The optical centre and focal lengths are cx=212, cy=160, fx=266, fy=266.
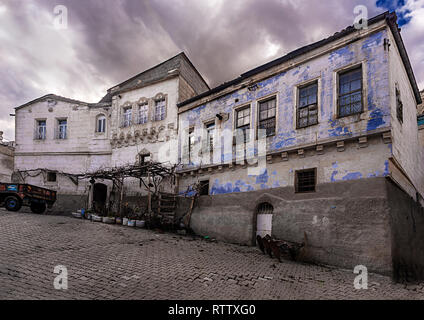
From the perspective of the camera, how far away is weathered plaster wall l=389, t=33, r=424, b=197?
31.2ft

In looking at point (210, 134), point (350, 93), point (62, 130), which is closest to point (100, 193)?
point (62, 130)

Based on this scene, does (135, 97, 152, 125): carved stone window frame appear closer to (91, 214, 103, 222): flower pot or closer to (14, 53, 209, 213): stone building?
(14, 53, 209, 213): stone building

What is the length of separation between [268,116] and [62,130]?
17758 mm

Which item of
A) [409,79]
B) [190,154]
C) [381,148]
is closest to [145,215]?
[190,154]

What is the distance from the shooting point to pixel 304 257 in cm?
967

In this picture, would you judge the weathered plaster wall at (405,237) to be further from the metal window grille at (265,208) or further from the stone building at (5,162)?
the stone building at (5,162)

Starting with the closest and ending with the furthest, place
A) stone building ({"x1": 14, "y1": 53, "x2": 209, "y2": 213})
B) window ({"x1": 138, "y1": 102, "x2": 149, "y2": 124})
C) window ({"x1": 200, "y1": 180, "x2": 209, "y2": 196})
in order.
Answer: window ({"x1": 200, "y1": 180, "x2": 209, "y2": 196}) → stone building ({"x1": 14, "y1": 53, "x2": 209, "y2": 213}) → window ({"x1": 138, "y1": 102, "x2": 149, "y2": 124})

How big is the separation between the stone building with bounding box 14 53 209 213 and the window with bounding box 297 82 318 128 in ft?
28.4

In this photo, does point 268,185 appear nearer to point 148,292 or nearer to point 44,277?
point 148,292

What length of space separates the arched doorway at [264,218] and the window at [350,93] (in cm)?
482

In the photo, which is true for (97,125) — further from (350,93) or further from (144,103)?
(350,93)

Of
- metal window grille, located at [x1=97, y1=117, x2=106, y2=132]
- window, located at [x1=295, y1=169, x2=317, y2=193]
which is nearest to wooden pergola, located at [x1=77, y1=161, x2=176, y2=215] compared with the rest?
metal window grille, located at [x1=97, y1=117, x2=106, y2=132]

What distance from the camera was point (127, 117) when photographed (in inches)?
795
